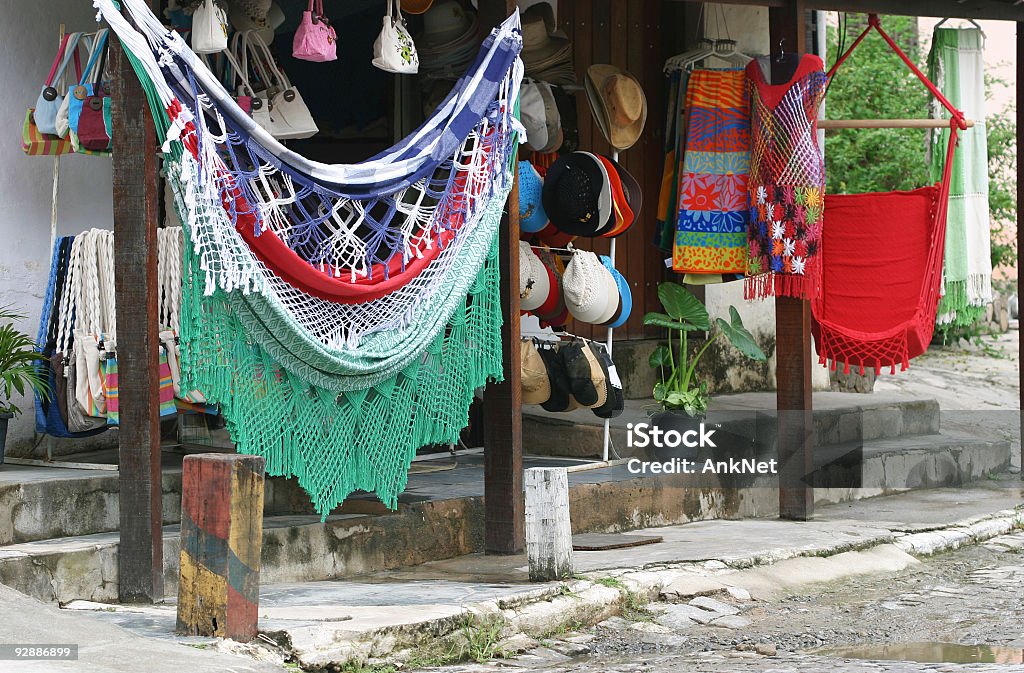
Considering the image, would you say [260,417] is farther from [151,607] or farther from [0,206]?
[0,206]

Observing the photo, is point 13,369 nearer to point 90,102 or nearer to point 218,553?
point 90,102

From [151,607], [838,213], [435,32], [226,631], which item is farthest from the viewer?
[838,213]

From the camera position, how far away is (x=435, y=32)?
6.92m

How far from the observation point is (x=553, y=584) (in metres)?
5.64

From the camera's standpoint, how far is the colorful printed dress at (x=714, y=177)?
765cm

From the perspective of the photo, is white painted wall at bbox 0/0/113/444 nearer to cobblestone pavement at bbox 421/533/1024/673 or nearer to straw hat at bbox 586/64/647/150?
straw hat at bbox 586/64/647/150

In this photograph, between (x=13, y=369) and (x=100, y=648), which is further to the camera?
(x=13, y=369)

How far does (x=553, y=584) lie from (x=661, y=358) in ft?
10.6

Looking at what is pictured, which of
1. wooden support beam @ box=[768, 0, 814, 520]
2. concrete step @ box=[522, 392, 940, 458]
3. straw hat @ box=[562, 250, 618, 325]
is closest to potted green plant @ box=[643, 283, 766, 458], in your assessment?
concrete step @ box=[522, 392, 940, 458]

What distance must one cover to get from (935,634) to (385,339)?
2466 mm

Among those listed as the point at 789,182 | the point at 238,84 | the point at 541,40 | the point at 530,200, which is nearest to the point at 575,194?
the point at 530,200

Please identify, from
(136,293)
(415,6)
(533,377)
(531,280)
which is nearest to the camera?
(136,293)

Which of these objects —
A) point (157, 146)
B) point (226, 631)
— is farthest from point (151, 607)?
point (157, 146)

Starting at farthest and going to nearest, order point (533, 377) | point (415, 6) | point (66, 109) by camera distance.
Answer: point (533, 377)
point (415, 6)
point (66, 109)
